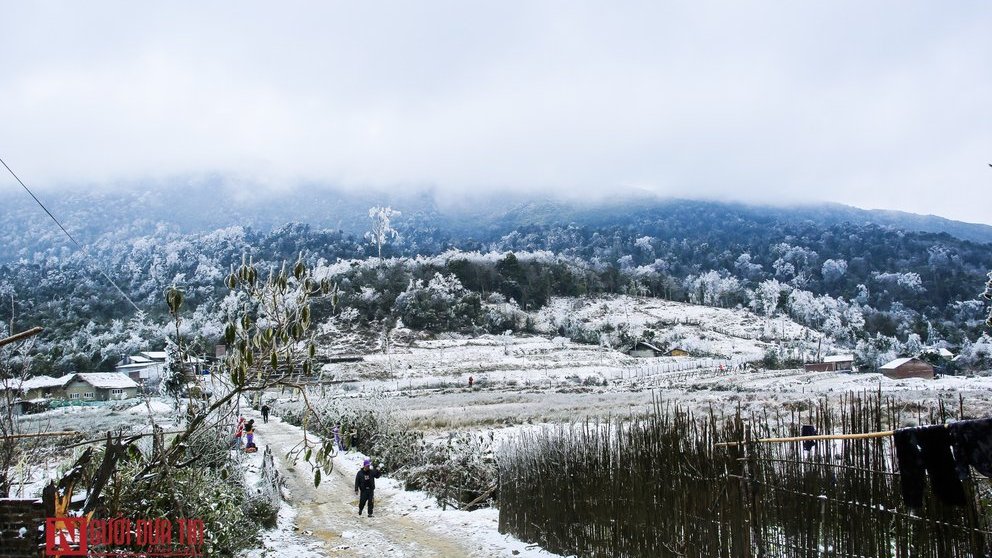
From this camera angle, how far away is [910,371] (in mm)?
52250

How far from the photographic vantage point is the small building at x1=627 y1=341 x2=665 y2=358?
237 feet

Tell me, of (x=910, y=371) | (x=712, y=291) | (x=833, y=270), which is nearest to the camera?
(x=910, y=371)

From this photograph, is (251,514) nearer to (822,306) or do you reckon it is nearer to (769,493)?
(769,493)

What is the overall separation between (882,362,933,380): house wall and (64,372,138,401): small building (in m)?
66.2

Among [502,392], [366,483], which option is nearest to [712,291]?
[502,392]

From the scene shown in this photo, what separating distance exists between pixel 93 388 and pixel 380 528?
180 feet

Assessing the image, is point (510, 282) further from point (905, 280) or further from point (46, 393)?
point (905, 280)

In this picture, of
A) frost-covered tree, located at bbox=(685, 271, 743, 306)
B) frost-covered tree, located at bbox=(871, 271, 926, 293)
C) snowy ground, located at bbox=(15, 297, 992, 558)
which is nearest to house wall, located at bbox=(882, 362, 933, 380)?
snowy ground, located at bbox=(15, 297, 992, 558)

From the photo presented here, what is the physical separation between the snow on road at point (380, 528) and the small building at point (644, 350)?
60652 millimetres

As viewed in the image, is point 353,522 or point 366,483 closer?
point 353,522

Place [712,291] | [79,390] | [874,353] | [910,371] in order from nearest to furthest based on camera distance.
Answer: [910,371] < [79,390] < [874,353] < [712,291]

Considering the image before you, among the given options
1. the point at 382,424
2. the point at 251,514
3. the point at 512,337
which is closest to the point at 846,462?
Result: the point at 251,514

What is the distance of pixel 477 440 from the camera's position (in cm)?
1491

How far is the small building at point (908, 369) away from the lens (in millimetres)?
51500
